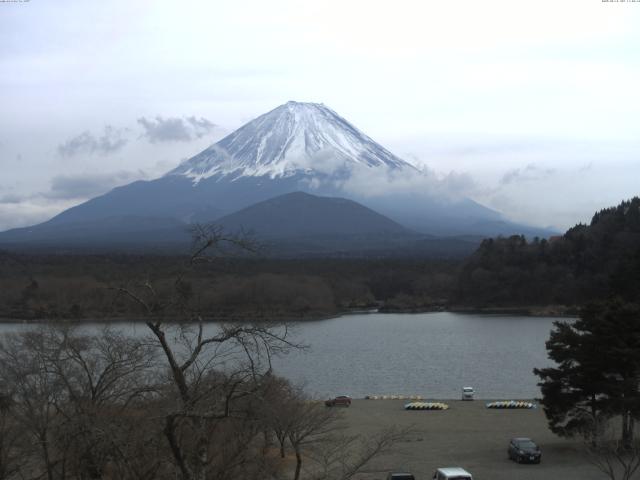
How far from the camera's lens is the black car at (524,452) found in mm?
13086

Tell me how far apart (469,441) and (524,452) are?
2511mm

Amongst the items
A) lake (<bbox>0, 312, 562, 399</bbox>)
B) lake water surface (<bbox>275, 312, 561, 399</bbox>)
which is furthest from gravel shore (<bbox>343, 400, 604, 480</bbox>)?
lake water surface (<bbox>275, 312, 561, 399</bbox>)

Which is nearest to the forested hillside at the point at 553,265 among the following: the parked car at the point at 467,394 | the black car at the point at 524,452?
the parked car at the point at 467,394

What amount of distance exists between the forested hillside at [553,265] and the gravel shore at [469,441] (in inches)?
1381

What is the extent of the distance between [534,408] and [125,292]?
56.0 ft

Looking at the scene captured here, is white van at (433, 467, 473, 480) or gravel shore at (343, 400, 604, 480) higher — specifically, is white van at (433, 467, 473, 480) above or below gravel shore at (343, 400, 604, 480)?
above

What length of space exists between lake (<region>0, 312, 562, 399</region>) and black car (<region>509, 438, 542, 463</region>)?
6218 mm

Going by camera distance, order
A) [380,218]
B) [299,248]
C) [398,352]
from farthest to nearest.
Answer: [380,218] → [299,248] → [398,352]

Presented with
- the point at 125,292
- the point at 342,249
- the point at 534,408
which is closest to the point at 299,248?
the point at 342,249

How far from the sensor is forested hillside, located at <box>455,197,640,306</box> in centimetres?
5334

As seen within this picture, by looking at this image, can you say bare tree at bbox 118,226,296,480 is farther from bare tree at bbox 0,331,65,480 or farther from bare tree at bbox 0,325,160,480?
bare tree at bbox 0,331,65,480

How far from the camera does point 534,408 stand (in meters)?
19.8

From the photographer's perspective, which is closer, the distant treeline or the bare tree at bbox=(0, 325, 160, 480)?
the bare tree at bbox=(0, 325, 160, 480)

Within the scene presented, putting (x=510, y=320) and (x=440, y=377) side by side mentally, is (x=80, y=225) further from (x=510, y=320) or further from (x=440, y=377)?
(x=440, y=377)
